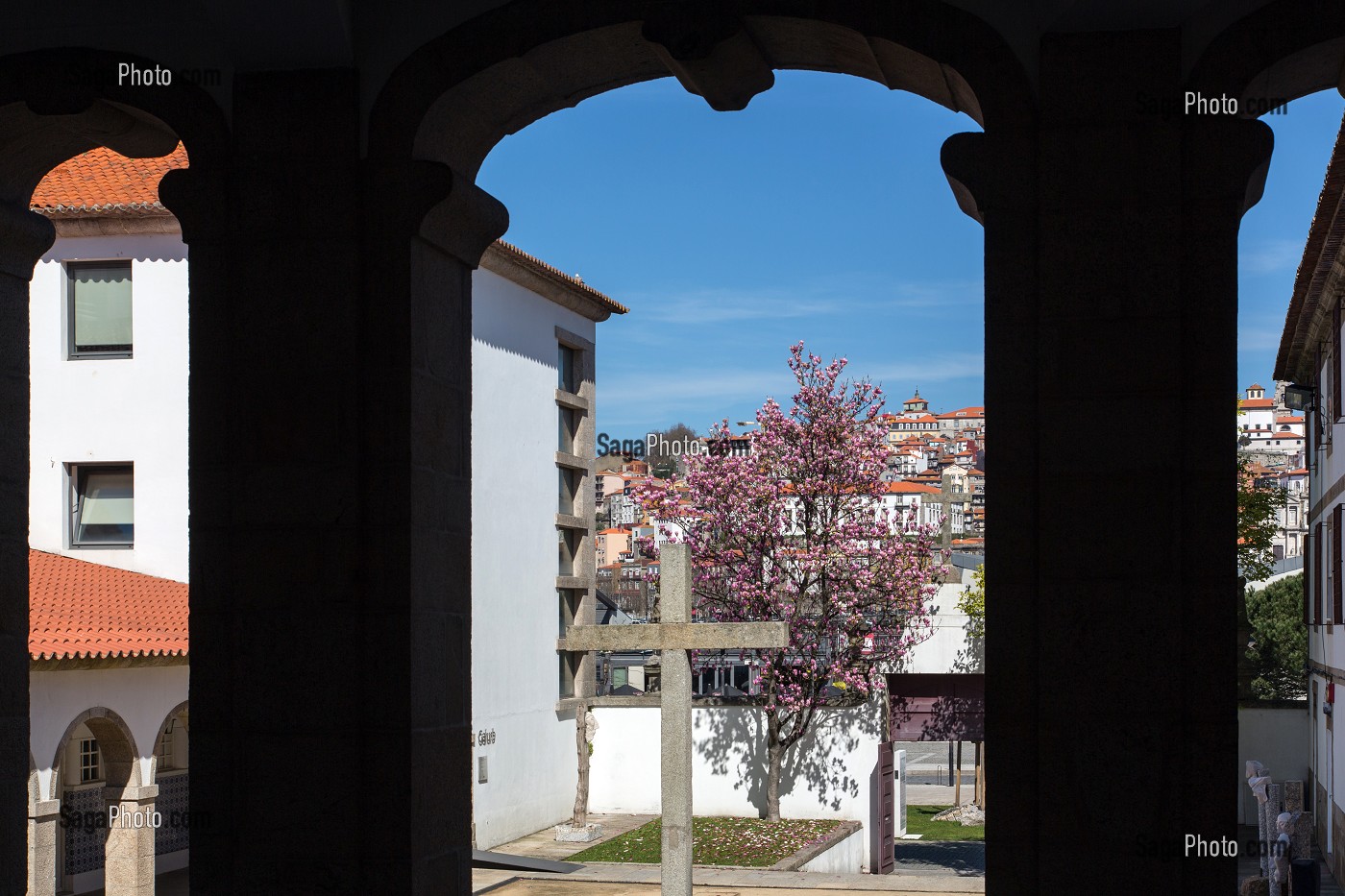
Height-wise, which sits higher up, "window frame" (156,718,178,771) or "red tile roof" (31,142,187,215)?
"red tile roof" (31,142,187,215)

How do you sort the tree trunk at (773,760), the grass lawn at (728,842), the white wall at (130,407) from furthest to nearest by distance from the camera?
the tree trunk at (773,760) → the white wall at (130,407) → the grass lawn at (728,842)

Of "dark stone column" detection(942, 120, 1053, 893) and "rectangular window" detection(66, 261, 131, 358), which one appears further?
"rectangular window" detection(66, 261, 131, 358)

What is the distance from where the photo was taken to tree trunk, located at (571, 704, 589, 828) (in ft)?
75.7

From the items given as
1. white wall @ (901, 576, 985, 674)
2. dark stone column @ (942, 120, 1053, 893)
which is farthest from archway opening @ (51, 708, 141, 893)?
white wall @ (901, 576, 985, 674)

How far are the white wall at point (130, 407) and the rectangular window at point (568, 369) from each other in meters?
7.57

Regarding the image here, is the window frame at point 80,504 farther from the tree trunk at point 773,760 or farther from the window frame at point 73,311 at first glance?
the tree trunk at point 773,760

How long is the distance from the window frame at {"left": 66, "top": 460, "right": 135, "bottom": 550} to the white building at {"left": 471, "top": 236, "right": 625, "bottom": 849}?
4.46m

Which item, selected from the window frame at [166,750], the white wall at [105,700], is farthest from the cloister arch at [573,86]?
the window frame at [166,750]

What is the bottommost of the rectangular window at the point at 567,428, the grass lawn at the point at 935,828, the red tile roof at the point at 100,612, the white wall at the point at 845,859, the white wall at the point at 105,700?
the grass lawn at the point at 935,828

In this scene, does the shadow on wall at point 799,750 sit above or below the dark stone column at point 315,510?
below

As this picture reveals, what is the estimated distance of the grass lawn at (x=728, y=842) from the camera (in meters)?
18.2

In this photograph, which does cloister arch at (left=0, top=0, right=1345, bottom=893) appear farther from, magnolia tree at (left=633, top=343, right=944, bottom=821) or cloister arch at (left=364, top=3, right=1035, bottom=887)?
magnolia tree at (left=633, top=343, right=944, bottom=821)

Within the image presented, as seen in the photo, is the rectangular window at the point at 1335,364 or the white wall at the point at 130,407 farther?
the white wall at the point at 130,407

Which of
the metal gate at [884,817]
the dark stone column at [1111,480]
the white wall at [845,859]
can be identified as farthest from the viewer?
the metal gate at [884,817]
